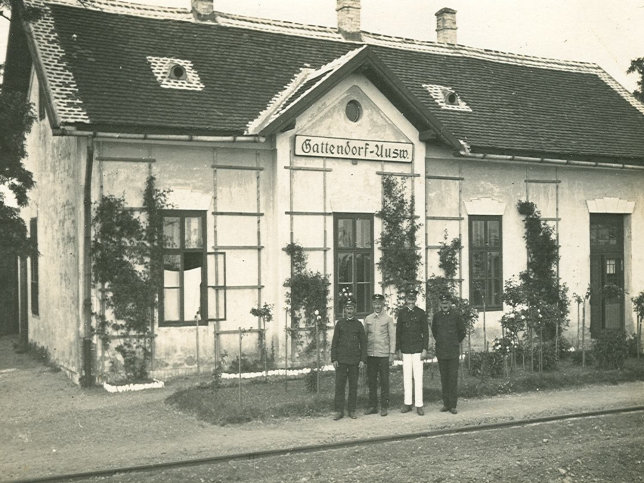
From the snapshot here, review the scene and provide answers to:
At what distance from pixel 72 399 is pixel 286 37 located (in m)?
10.2

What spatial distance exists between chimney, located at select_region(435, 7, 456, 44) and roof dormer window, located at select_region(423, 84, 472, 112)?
4434 millimetres

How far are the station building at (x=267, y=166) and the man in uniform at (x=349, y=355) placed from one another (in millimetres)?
4136

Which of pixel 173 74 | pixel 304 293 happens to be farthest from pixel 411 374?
pixel 173 74

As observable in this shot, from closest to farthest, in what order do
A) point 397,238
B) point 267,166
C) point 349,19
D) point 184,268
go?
point 184,268
point 267,166
point 397,238
point 349,19

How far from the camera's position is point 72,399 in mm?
12766

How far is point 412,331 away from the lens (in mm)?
11602

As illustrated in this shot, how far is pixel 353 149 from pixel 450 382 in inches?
235

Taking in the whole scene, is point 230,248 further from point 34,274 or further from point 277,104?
point 34,274

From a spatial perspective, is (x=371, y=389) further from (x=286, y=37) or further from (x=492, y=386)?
(x=286, y=37)

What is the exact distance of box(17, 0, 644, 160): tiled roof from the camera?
14641mm

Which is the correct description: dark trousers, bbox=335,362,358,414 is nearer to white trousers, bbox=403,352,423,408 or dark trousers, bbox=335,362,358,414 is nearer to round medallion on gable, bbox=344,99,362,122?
white trousers, bbox=403,352,423,408

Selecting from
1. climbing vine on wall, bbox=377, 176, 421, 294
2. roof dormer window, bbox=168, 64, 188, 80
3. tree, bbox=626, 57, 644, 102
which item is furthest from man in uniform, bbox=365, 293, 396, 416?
tree, bbox=626, 57, 644, 102

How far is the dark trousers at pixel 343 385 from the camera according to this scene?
11.0 m

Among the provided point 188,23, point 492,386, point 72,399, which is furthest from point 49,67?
point 492,386
